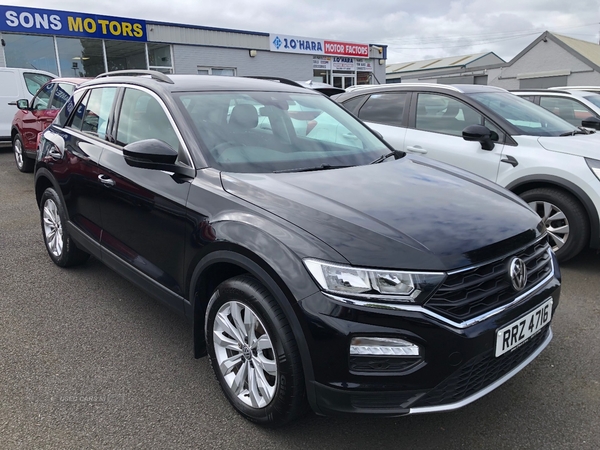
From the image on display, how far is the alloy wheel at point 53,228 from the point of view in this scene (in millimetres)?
4332

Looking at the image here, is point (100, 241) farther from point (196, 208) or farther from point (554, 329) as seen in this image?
point (554, 329)

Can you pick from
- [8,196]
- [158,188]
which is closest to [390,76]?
[8,196]

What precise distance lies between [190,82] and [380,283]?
209cm

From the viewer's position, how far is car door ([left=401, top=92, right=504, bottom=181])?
4.93 metres

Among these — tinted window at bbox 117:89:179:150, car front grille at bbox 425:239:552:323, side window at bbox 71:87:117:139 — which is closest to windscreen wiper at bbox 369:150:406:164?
car front grille at bbox 425:239:552:323

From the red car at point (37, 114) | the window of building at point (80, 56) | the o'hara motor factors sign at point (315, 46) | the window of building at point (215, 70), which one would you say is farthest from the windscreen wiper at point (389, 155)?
the o'hara motor factors sign at point (315, 46)

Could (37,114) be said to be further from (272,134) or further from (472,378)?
(472,378)

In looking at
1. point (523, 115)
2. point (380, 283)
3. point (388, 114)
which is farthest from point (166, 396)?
point (523, 115)

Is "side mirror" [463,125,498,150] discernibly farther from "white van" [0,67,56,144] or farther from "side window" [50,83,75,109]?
"white van" [0,67,56,144]

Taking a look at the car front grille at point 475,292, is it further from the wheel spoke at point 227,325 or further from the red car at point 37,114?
the red car at point 37,114

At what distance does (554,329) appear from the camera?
340 centimetres

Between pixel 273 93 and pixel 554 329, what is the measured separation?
2.54 meters

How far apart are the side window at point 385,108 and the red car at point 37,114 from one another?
4.65 m

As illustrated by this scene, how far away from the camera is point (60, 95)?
804cm
